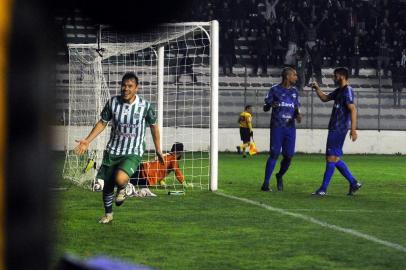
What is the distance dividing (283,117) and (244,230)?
5406 millimetres

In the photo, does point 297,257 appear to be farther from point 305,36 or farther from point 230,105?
point 305,36

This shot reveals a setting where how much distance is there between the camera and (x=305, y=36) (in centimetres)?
3578

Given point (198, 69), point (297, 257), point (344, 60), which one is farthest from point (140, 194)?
point (344, 60)

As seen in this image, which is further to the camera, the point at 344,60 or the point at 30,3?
the point at 344,60

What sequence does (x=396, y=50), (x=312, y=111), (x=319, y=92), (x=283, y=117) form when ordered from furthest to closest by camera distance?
(x=396, y=50)
(x=312, y=111)
(x=283, y=117)
(x=319, y=92)

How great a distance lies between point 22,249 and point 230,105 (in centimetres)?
3063

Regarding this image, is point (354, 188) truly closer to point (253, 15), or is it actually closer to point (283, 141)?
point (283, 141)

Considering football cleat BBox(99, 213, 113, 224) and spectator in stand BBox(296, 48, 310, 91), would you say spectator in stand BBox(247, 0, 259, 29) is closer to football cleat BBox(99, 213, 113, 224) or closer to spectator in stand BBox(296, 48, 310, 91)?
spectator in stand BBox(296, 48, 310, 91)

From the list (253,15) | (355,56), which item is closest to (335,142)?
(355,56)

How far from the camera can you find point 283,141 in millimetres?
14258

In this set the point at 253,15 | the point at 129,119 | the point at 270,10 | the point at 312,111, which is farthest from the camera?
the point at 270,10

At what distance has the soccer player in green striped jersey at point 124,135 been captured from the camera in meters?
9.94

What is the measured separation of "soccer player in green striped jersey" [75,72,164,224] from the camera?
994 cm

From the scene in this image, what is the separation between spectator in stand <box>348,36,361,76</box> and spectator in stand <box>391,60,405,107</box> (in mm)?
1410
